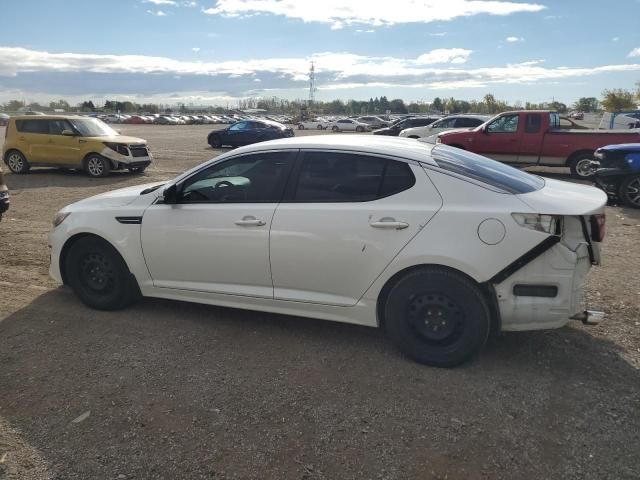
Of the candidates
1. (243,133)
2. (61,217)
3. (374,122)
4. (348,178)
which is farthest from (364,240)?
(374,122)

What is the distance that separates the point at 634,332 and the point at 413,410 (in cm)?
227

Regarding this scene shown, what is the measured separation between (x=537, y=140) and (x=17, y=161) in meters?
14.5

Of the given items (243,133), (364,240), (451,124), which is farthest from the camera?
(243,133)

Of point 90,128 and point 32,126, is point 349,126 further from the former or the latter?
point 32,126

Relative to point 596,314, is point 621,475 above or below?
below

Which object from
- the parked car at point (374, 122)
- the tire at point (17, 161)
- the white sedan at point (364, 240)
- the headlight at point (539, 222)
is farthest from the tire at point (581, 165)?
the parked car at point (374, 122)

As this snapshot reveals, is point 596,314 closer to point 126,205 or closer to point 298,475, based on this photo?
point 298,475

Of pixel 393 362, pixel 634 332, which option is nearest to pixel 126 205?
pixel 393 362

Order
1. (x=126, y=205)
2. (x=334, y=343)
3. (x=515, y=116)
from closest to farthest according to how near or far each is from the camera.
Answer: (x=334, y=343)
(x=126, y=205)
(x=515, y=116)

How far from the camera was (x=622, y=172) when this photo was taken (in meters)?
9.45

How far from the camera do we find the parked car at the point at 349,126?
45844mm

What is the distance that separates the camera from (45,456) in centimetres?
277

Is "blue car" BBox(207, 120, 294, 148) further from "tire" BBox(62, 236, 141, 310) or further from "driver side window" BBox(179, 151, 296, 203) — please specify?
"driver side window" BBox(179, 151, 296, 203)

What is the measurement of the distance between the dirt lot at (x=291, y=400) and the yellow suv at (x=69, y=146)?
32.1 feet
